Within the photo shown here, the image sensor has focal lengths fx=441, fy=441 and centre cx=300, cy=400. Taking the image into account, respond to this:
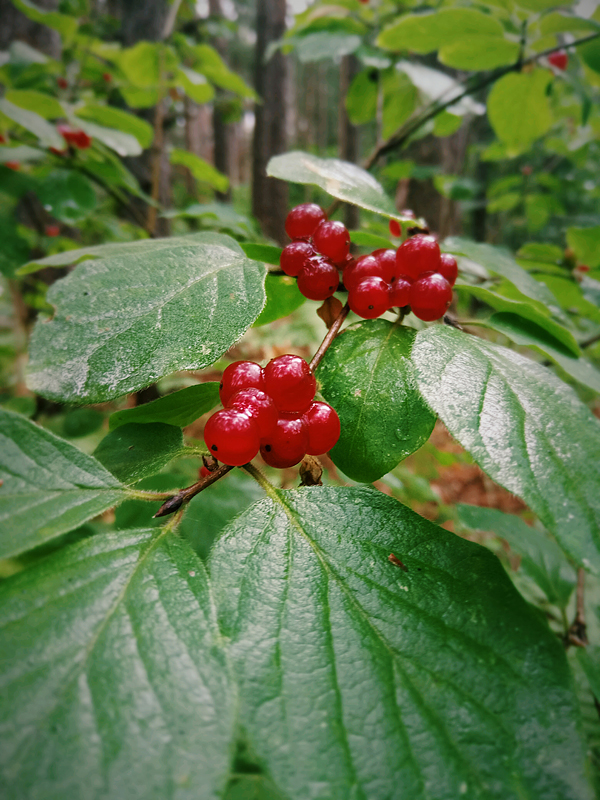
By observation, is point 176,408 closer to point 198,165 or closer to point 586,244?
point 586,244

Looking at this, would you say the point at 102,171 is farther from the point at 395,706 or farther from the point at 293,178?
the point at 395,706

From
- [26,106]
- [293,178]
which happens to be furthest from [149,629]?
[26,106]

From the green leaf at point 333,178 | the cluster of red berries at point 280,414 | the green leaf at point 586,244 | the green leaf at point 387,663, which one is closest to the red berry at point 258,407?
the cluster of red berries at point 280,414

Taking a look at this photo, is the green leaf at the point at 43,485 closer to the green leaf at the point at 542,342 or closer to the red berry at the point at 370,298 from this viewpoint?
the red berry at the point at 370,298

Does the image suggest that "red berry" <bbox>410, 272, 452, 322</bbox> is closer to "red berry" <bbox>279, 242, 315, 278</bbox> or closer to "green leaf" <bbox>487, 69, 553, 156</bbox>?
"red berry" <bbox>279, 242, 315, 278</bbox>

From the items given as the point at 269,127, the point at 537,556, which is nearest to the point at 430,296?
the point at 537,556

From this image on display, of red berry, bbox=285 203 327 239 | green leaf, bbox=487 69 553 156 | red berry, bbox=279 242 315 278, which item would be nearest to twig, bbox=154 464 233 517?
red berry, bbox=279 242 315 278
